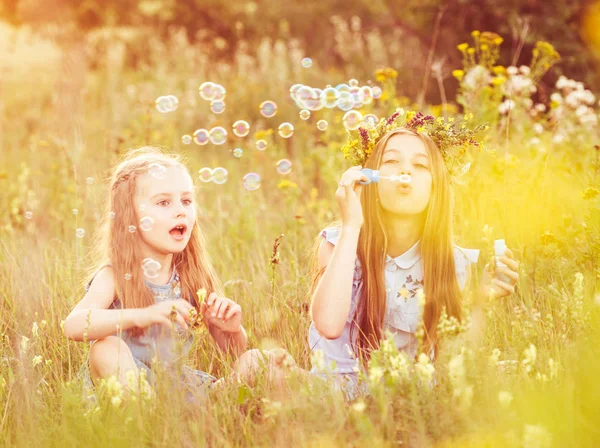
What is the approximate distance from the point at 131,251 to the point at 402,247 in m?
1.12

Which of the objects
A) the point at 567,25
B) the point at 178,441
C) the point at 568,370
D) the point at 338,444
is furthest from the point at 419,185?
the point at 567,25

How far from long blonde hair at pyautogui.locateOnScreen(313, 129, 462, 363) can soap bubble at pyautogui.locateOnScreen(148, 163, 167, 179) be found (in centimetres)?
83

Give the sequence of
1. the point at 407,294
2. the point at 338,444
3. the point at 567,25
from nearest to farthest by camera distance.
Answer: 1. the point at 338,444
2. the point at 407,294
3. the point at 567,25

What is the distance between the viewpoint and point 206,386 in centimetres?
286

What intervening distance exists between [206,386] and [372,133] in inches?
47.9

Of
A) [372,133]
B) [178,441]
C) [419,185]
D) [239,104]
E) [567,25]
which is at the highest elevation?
[567,25]

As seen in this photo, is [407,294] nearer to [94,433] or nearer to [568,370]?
[568,370]

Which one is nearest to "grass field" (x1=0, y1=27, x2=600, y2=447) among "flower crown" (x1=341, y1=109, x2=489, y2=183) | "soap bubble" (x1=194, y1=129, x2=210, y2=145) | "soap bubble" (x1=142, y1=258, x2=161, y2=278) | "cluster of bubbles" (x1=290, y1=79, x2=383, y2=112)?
"soap bubble" (x1=142, y1=258, x2=161, y2=278)

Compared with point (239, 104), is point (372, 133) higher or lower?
lower

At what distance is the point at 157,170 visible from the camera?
9.93 feet

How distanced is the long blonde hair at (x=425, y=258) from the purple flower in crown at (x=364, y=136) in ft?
0.28

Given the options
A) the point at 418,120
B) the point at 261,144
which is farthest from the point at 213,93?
the point at 418,120

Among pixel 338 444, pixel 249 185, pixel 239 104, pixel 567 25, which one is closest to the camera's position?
pixel 338 444

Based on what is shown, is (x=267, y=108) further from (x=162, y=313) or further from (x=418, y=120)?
(x=162, y=313)
